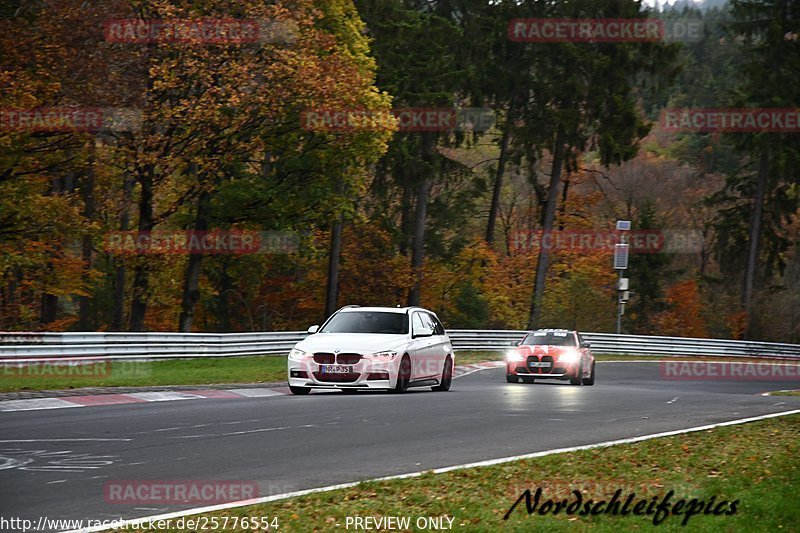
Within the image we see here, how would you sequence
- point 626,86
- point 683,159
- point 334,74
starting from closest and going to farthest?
point 334,74 → point 626,86 → point 683,159

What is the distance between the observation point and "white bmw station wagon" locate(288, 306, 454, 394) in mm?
21312

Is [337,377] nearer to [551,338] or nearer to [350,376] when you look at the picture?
[350,376]

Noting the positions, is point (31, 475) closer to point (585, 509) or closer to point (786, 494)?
point (585, 509)

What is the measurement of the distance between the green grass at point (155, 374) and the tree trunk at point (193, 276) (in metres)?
8.58

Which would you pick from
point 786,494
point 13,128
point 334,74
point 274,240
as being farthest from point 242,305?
point 786,494

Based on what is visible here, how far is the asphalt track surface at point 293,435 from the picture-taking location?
10.8 metres

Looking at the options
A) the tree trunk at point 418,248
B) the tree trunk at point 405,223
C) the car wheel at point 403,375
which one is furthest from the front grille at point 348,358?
the tree trunk at point 405,223

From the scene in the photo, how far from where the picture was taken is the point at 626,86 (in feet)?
173

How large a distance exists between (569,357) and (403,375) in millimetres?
8276

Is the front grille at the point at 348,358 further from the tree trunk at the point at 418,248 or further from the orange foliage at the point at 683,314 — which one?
the orange foliage at the point at 683,314

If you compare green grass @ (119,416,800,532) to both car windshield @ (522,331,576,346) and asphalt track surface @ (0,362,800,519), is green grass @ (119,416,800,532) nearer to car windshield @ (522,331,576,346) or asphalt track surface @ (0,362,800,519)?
asphalt track surface @ (0,362,800,519)

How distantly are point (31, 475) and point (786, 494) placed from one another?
22.4ft

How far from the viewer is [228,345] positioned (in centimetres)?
3372

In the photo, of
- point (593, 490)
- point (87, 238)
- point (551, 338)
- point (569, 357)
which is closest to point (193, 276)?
point (87, 238)
